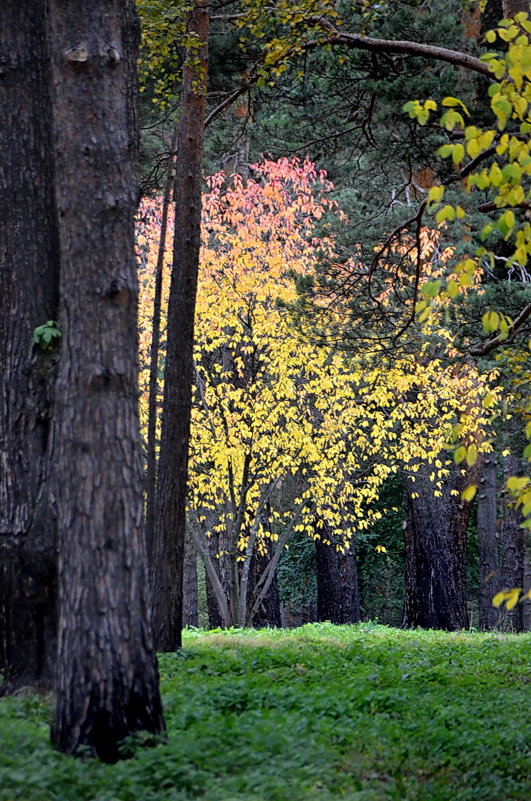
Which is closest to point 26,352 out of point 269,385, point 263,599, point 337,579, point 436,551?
point 269,385

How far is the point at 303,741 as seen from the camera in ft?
19.3

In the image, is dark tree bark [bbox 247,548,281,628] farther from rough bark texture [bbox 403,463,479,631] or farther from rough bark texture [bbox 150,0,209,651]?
rough bark texture [bbox 150,0,209,651]

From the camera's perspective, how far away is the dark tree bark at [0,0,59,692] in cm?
669

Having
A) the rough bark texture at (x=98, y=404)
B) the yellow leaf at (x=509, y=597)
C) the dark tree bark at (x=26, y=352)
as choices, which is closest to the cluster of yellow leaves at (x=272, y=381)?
the dark tree bark at (x=26, y=352)

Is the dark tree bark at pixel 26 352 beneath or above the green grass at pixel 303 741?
above

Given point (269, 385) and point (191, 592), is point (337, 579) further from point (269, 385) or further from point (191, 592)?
point (269, 385)

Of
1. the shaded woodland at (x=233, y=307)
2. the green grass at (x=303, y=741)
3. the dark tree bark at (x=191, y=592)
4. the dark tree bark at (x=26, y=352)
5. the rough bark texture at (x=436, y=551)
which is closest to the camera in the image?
the green grass at (x=303, y=741)

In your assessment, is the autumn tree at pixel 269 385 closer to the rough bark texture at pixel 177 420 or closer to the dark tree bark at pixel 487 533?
the rough bark texture at pixel 177 420

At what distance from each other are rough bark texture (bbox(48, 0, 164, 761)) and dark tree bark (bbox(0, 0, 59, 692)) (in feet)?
3.51

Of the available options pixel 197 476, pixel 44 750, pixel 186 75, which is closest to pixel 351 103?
pixel 186 75

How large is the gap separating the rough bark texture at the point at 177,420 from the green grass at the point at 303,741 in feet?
2.75

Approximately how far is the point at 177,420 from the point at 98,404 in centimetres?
490

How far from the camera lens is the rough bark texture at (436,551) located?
63.4ft

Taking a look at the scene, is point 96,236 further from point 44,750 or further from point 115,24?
point 44,750
